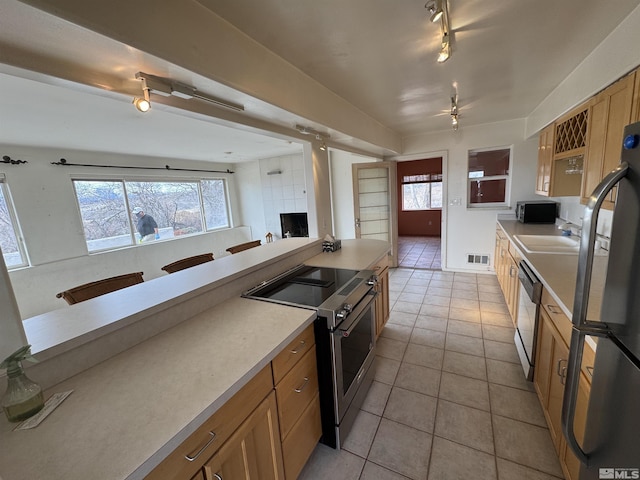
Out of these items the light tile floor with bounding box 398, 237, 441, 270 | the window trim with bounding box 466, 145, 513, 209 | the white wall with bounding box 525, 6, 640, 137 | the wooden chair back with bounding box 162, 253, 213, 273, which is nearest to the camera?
the white wall with bounding box 525, 6, 640, 137

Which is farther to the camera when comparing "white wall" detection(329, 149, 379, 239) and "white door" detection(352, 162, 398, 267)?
A: "white wall" detection(329, 149, 379, 239)

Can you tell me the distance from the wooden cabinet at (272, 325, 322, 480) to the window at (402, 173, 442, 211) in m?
7.31

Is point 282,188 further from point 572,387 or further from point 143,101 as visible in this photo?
point 572,387

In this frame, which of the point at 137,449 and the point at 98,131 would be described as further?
the point at 98,131

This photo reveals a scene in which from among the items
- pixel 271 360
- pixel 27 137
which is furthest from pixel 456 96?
pixel 27 137

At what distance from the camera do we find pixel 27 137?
3107 mm

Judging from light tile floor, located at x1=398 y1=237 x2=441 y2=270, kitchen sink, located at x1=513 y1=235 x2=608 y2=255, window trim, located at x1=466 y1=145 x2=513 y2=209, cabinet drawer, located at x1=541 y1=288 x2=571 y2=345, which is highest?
window trim, located at x1=466 y1=145 x2=513 y2=209

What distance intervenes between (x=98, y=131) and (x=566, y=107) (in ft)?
15.9

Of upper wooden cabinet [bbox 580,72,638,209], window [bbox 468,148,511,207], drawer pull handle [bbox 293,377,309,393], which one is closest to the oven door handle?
drawer pull handle [bbox 293,377,309,393]

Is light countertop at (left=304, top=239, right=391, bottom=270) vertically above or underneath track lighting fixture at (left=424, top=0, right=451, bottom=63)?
underneath

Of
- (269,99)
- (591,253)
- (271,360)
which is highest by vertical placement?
(269,99)

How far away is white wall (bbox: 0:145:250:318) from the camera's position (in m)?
3.47

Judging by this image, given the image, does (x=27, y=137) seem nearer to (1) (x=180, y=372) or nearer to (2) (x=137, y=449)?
(1) (x=180, y=372)

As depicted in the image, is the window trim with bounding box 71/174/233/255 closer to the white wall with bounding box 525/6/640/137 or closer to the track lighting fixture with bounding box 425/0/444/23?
the track lighting fixture with bounding box 425/0/444/23
